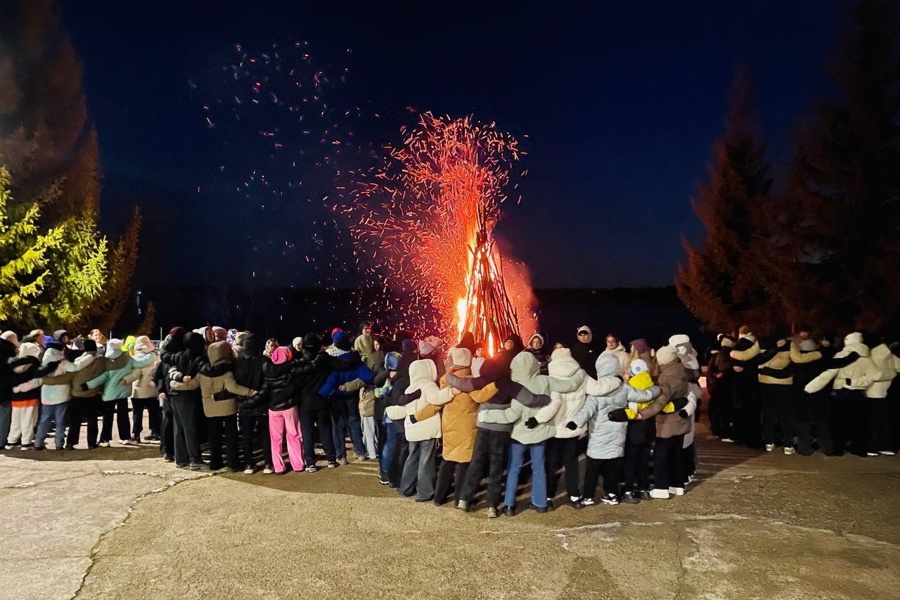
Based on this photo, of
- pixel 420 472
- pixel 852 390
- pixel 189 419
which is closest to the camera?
pixel 420 472

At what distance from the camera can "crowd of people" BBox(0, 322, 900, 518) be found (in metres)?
7.41

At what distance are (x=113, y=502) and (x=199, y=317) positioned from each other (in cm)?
4127

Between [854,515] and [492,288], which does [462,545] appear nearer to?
[854,515]

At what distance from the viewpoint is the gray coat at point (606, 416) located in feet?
24.3

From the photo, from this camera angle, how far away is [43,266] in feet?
55.3

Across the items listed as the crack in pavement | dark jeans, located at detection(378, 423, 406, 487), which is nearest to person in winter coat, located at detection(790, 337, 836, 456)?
dark jeans, located at detection(378, 423, 406, 487)

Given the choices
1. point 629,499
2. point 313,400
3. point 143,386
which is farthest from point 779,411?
point 143,386

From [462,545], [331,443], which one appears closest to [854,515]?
[462,545]

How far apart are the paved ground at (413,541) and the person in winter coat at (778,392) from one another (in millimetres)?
1426

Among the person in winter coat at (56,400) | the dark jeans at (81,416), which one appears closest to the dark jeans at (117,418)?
the dark jeans at (81,416)

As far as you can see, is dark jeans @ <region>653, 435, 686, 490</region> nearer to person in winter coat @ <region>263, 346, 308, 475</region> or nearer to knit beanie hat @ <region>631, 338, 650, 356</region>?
knit beanie hat @ <region>631, 338, 650, 356</region>

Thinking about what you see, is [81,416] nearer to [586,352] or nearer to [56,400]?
[56,400]

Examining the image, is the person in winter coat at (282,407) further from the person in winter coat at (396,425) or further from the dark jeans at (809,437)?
the dark jeans at (809,437)

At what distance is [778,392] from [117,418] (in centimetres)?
1092
